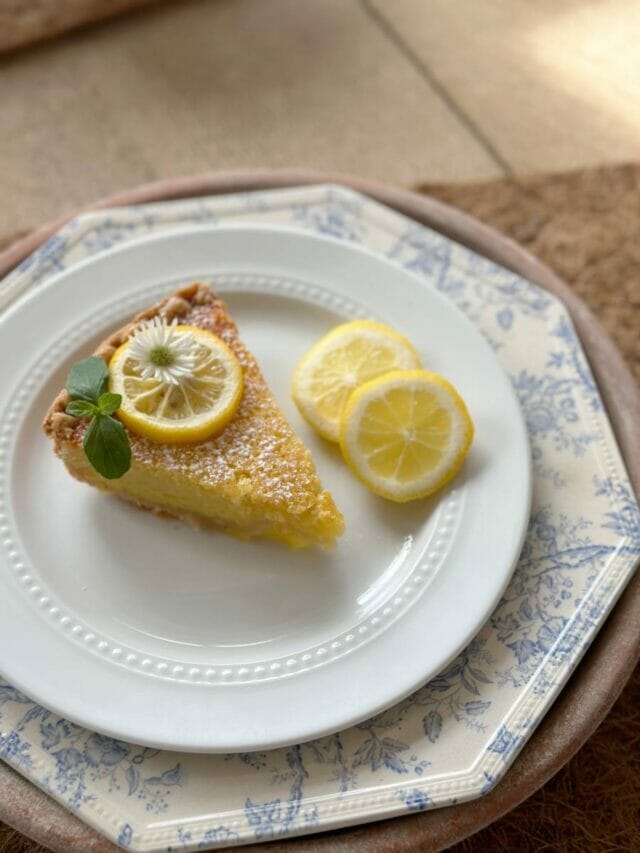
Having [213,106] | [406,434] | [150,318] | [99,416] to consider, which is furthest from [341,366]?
[213,106]

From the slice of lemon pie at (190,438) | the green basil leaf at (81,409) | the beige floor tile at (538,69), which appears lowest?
the beige floor tile at (538,69)

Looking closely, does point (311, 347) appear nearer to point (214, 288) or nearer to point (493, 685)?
point (214, 288)

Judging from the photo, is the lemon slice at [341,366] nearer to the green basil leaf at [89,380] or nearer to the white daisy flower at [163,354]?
the white daisy flower at [163,354]

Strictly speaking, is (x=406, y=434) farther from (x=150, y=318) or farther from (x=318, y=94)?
(x=318, y=94)

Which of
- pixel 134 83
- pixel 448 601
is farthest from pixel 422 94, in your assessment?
pixel 448 601

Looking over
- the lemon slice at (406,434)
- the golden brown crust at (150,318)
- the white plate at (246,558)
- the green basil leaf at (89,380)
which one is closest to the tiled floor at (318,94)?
the white plate at (246,558)

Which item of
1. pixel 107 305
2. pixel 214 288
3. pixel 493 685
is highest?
pixel 107 305
